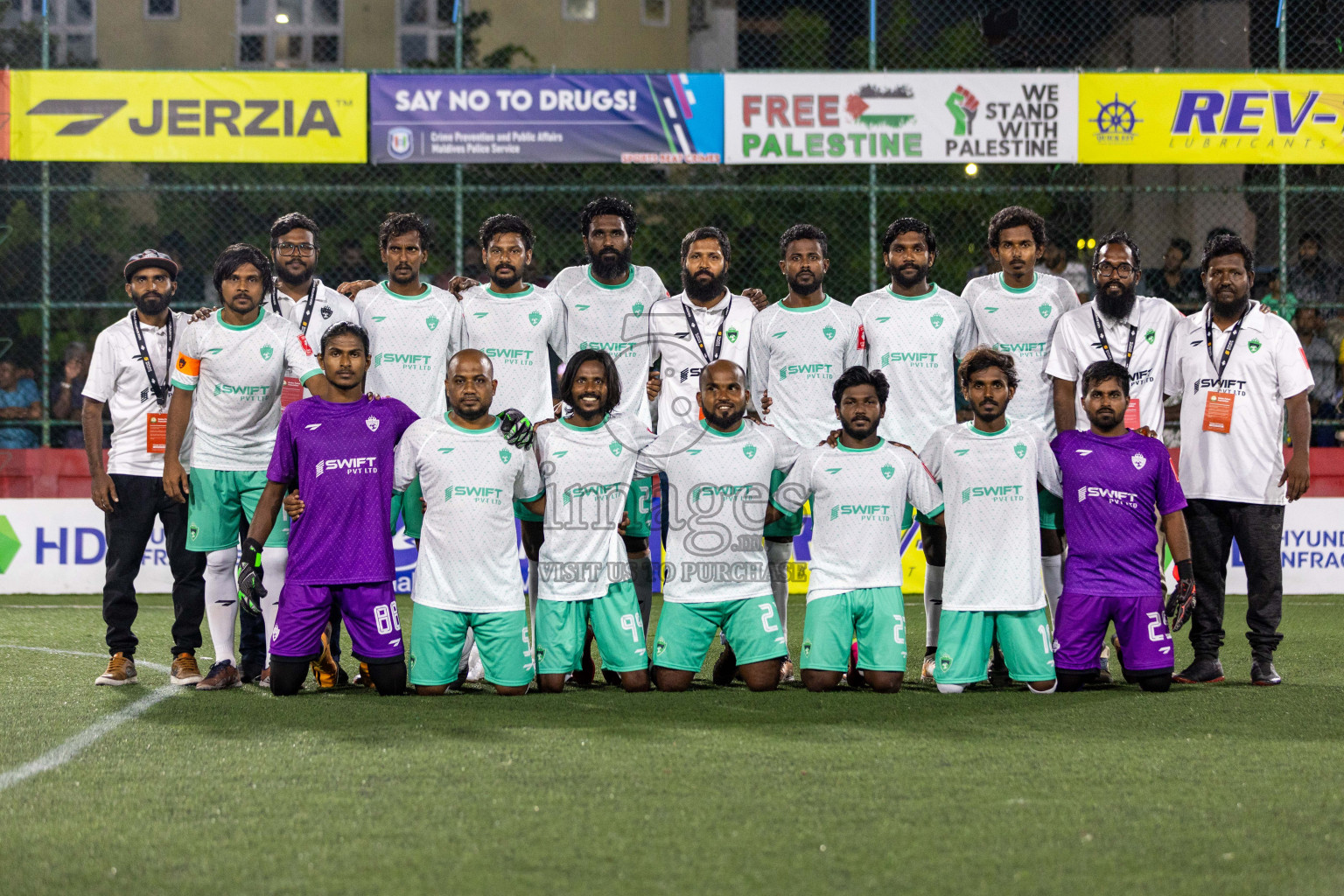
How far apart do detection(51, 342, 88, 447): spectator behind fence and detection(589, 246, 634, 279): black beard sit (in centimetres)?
713

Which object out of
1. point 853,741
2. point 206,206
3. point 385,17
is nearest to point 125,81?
point 206,206

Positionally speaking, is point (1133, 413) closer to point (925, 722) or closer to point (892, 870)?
point (925, 722)

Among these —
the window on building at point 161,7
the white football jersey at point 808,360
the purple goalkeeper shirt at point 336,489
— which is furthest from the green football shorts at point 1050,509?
the window on building at point 161,7

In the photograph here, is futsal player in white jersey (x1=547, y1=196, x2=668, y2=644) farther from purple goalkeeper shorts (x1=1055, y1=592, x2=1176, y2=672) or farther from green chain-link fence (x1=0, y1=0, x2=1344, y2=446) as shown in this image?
green chain-link fence (x1=0, y1=0, x2=1344, y2=446)

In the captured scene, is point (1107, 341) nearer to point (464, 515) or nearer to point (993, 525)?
point (993, 525)

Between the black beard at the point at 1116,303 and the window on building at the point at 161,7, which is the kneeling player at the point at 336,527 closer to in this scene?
the black beard at the point at 1116,303

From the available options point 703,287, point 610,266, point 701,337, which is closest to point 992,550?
point 701,337

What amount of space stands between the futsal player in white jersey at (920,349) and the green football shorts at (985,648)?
594mm

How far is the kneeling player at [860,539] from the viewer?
6574mm

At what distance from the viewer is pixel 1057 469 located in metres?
6.71

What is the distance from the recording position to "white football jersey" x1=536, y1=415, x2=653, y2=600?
6656mm

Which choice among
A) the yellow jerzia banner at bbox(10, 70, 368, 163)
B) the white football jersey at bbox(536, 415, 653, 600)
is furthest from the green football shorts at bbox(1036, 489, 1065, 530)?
the yellow jerzia banner at bbox(10, 70, 368, 163)

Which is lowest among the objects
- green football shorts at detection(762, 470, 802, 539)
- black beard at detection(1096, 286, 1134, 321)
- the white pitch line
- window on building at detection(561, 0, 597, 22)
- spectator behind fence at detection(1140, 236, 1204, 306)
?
the white pitch line

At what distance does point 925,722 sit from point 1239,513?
2.29 meters
